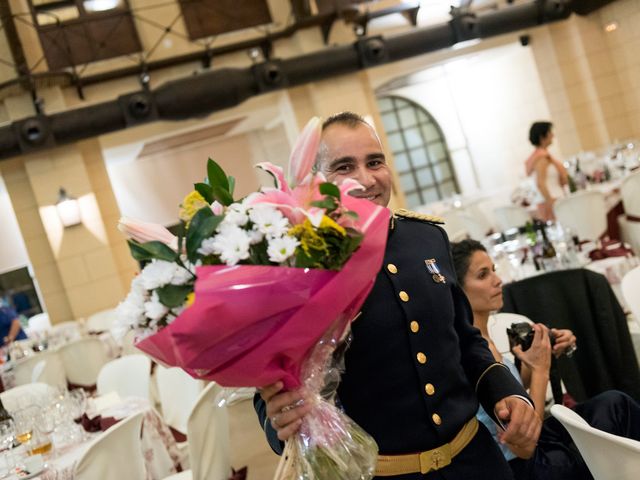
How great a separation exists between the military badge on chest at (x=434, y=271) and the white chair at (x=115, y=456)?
5.51ft

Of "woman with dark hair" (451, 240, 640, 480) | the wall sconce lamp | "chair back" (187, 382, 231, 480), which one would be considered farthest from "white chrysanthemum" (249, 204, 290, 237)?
the wall sconce lamp

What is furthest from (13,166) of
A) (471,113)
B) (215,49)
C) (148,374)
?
(471,113)

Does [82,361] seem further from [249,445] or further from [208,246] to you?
[208,246]

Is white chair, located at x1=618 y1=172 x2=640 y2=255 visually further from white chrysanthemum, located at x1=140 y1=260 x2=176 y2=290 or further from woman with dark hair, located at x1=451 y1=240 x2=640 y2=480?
white chrysanthemum, located at x1=140 y1=260 x2=176 y2=290

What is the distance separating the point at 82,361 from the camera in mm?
6926

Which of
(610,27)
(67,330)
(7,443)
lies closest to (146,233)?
(7,443)

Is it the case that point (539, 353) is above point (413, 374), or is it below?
below

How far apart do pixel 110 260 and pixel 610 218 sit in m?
6.59

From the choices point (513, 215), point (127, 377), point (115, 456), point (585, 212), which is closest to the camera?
point (115, 456)

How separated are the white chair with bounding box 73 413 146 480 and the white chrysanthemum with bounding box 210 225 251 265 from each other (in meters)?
1.85

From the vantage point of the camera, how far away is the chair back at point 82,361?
A: 690 centimetres

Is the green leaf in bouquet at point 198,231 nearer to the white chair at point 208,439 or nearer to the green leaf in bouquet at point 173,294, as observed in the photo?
the green leaf in bouquet at point 173,294

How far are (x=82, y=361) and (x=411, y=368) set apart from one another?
607 centimetres

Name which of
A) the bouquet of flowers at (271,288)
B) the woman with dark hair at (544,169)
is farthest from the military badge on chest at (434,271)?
the woman with dark hair at (544,169)
